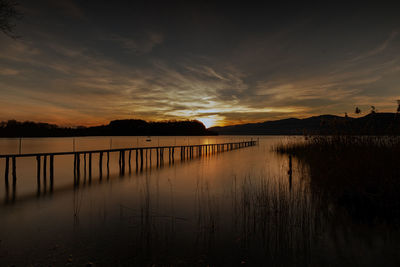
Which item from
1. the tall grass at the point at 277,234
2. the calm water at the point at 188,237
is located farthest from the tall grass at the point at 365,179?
the tall grass at the point at 277,234

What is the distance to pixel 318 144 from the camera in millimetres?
11625

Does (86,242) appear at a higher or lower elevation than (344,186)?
lower

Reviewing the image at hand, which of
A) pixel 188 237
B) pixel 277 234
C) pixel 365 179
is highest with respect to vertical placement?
pixel 365 179

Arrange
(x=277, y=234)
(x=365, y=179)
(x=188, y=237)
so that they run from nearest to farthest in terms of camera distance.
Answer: (x=277, y=234) < (x=188, y=237) < (x=365, y=179)

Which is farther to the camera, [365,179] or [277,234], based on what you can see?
[365,179]

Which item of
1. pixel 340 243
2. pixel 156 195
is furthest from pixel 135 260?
pixel 156 195

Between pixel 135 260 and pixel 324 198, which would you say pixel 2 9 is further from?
pixel 324 198

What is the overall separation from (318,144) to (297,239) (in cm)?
736

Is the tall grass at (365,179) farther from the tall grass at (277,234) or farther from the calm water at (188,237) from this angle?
the tall grass at (277,234)

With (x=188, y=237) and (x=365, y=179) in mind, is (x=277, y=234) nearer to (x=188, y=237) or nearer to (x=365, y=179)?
(x=188, y=237)

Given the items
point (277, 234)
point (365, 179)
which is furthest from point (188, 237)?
point (365, 179)

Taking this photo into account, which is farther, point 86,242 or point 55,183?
point 55,183

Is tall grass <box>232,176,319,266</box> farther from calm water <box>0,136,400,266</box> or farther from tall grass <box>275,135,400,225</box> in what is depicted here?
tall grass <box>275,135,400,225</box>

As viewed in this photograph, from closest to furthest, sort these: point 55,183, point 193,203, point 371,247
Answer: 1. point 371,247
2. point 193,203
3. point 55,183
